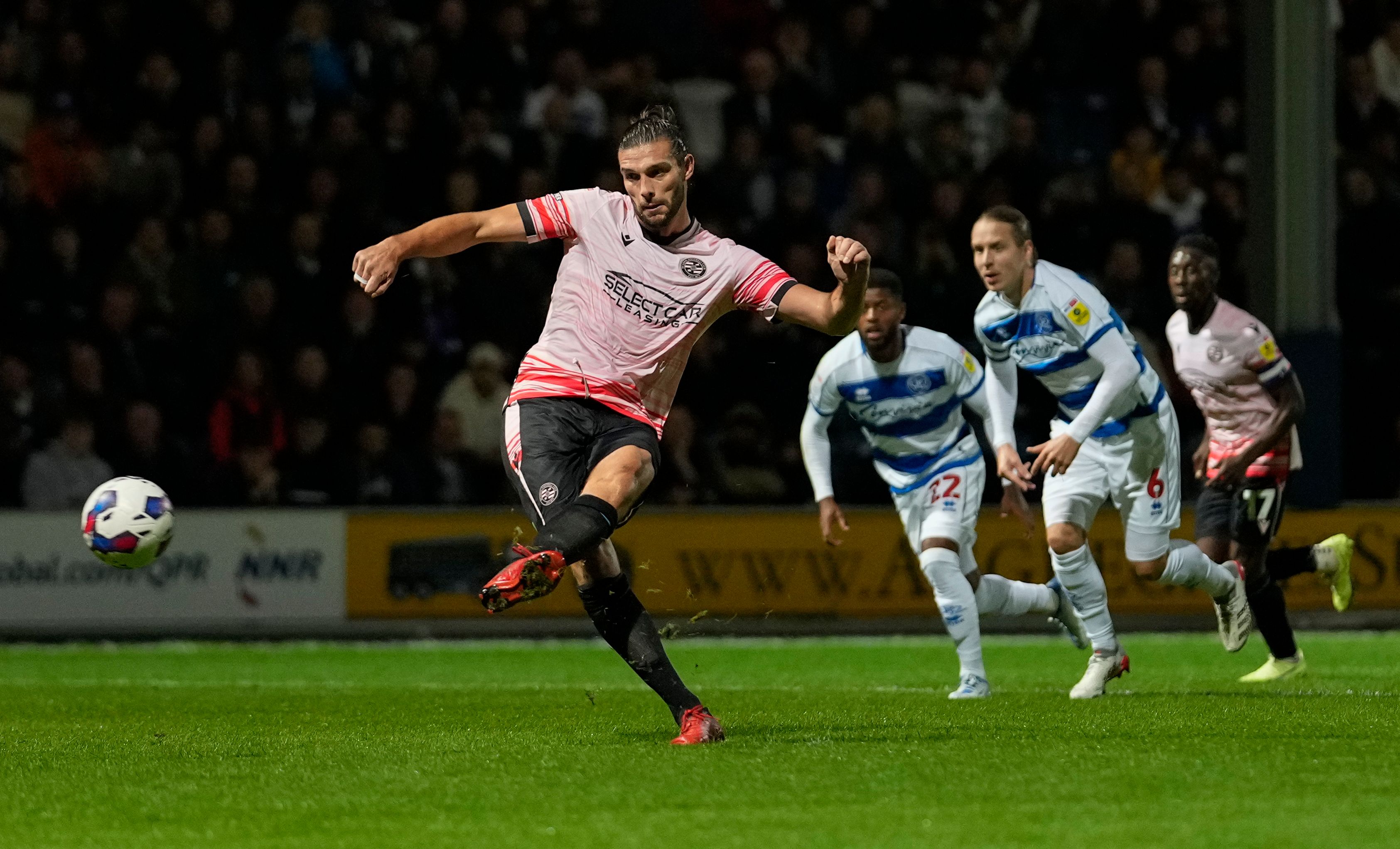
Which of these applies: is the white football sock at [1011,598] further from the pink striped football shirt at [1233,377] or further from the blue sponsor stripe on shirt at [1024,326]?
the blue sponsor stripe on shirt at [1024,326]

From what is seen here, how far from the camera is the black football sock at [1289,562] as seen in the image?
9.82m

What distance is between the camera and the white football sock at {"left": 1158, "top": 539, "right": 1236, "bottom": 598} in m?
8.93

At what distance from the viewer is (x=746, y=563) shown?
44.6 feet

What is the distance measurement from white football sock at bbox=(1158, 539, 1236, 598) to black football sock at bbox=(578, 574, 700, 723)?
329 centimetres

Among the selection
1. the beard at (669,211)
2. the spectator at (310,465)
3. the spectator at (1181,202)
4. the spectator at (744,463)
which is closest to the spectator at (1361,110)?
the spectator at (1181,202)

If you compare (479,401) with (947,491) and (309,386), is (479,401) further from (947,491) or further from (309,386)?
(947,491)

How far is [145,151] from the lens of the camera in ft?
48.9

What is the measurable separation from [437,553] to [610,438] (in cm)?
758

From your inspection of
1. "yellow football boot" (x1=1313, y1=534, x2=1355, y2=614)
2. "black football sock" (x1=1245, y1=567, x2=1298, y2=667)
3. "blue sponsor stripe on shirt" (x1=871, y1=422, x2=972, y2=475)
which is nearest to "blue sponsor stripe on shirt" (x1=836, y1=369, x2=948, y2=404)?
"blue sponsor stripe on shirt" (x1=871, y1=422, x2=972, y2=475)

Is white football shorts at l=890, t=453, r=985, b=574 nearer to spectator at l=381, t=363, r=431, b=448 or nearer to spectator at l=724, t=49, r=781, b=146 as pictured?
spectator at l=381, t=363, r=431, b=448

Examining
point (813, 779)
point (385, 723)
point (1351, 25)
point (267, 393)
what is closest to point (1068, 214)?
point (1351, 25)

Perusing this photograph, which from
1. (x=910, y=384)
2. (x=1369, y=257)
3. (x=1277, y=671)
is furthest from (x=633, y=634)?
(x=1369, y=257)

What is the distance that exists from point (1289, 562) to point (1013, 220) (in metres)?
2.69

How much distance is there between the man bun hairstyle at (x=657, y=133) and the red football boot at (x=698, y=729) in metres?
1.87
